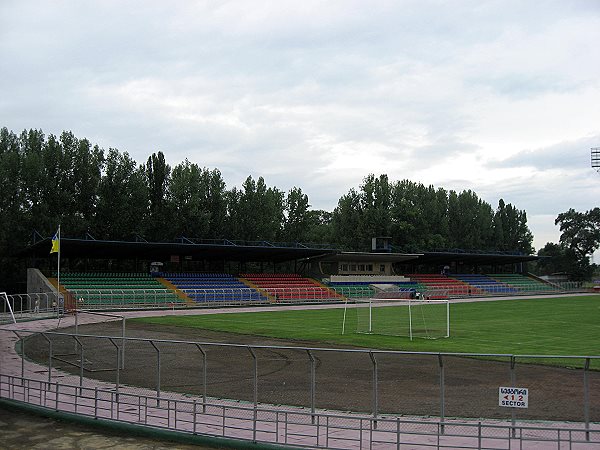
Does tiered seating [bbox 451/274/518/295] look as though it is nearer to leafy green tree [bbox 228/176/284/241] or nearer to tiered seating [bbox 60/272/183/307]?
leafy green tree [bbox 228/176/284/241]

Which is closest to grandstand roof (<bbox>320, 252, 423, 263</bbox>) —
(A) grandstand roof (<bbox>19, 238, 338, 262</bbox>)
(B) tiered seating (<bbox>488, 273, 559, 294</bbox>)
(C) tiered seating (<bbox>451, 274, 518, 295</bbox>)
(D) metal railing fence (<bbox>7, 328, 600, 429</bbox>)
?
(A) grandstand roof (<bbox>19, 238, 338, 262</bbox>)

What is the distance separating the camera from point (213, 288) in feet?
213

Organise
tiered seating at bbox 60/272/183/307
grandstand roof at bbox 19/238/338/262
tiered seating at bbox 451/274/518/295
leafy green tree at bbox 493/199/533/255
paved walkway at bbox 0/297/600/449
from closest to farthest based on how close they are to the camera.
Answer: paved walkway at bbox 0/297/600/449
tiered seating at bbox 60/272/183/307
grandstand roof at bbox 19/238/338/262
tiered seating at bbox 451/274/518/295
leafy green tree at bbox 493/199/533/255

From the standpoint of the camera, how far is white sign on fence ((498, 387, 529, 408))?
432 inches

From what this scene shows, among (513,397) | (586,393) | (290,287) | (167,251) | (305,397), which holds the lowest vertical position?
(290,287)

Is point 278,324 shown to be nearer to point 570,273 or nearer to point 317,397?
point 317,397

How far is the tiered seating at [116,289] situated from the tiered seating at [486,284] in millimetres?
45589

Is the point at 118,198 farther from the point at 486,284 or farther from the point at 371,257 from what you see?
the point at 486,284

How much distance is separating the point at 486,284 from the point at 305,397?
8304 cm

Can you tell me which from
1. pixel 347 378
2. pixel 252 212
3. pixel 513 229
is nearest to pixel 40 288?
pixel 252 212

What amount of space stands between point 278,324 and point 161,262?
110ft

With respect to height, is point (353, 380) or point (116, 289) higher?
point (353, 380)

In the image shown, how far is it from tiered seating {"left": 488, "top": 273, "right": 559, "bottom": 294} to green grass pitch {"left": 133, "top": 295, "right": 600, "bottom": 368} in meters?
44.4

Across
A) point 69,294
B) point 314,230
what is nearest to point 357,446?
point 69,294
